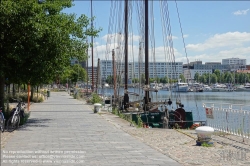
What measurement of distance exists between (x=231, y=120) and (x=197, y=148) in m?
3.21

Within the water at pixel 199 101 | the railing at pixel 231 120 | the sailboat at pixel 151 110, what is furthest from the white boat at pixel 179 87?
the railing at pixel 231 120

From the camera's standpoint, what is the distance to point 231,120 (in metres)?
12.9

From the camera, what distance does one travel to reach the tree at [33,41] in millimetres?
13977

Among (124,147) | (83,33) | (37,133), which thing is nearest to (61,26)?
(83,33)

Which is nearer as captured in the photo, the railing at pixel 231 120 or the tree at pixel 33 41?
the railing at pixel 231 120

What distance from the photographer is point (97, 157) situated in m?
8.91

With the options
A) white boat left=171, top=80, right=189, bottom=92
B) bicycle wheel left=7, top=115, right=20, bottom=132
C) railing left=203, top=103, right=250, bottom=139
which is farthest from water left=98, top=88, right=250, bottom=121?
bicycle wheel left=7, top=115, right=20, bottom=132

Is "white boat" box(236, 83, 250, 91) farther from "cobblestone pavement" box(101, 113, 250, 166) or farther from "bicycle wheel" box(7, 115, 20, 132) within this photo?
"bicycle wheel" box(7, 115, 20, 132)

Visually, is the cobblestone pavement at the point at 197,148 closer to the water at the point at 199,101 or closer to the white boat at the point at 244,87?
the water at the point at 199,101

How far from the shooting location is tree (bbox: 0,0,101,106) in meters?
14.0

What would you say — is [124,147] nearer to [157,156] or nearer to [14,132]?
[157,156]

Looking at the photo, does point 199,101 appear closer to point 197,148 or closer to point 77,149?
point 197,148

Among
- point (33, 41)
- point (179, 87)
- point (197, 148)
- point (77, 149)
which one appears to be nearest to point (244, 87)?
point (179, 87)

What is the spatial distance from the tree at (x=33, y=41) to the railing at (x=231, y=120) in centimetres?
667
